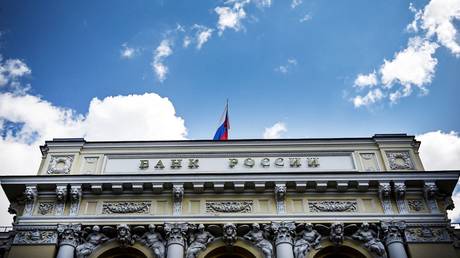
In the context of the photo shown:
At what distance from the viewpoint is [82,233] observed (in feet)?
73.3

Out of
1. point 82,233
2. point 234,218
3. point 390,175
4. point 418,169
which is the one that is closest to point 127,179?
point 82,233

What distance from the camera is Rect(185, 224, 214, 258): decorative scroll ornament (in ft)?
71.3

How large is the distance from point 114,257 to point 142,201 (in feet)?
8.66

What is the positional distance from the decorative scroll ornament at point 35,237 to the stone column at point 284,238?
9200mm

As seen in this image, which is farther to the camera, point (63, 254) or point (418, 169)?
point (418, 169)

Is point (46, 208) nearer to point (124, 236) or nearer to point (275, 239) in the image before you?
point (124, 236)

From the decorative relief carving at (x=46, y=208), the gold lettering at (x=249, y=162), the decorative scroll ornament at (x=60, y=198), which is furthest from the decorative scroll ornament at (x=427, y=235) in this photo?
the decorative relief carving at (x=46, y=208)

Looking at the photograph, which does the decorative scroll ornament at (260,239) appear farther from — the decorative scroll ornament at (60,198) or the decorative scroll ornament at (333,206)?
the decorative scroll ornament at (60,198)

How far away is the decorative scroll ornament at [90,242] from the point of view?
71.3 feet

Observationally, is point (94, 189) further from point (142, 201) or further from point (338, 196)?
point (338, 196)

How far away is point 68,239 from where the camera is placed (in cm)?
2188

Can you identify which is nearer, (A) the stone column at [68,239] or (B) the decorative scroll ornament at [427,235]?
(A) the stone column at [68,239]

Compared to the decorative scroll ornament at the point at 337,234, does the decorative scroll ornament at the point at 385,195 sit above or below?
above

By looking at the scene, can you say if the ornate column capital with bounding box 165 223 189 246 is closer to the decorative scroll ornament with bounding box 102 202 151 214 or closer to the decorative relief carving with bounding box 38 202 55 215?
the decorative scroll ornament with bounding box 102 202 151 214
